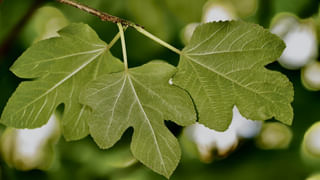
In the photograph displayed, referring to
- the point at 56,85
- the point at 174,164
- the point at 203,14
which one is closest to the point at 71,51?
the point at 56,85

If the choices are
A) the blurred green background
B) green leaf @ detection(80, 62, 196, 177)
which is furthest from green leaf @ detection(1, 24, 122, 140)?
the blurred green background

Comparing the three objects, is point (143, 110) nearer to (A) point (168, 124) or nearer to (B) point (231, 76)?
(B) point (231, 76)

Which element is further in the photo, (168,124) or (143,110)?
(168,124)

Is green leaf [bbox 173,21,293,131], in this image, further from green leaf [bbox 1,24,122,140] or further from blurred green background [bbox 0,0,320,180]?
blurred green background [bbox 0,0,320,180]

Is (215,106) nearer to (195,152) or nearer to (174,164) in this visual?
(174,164)

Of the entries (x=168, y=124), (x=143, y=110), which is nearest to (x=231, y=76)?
(x=143, y=110)
